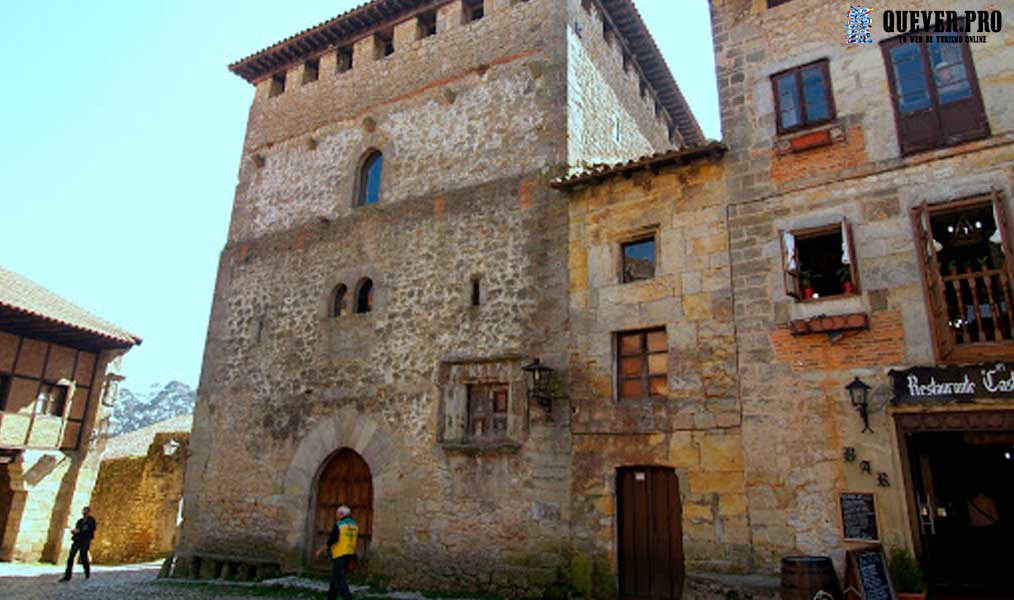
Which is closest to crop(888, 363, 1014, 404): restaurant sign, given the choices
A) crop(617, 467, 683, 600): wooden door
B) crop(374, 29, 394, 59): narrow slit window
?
crop(617, 467, 683, 600): wooden door

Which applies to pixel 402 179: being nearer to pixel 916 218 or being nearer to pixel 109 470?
pixel 916 218

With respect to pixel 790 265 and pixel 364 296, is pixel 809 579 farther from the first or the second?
pixel 364 296

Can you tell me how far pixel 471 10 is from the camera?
14.3 meters

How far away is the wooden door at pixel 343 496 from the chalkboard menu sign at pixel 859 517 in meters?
7.49

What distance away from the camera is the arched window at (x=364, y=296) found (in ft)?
42.8

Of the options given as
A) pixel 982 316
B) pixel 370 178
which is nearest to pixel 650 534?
pixel 982 316

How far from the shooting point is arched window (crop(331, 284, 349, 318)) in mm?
13336

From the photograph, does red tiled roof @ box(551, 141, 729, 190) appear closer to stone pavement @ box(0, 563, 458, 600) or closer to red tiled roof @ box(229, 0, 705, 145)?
red tiled roof @ box(229, 0, 705, 145)

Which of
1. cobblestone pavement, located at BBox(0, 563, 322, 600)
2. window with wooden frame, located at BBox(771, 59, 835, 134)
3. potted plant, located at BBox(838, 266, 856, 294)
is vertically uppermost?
window with wooden frame, located at BBox(771, 59, 835, 134)

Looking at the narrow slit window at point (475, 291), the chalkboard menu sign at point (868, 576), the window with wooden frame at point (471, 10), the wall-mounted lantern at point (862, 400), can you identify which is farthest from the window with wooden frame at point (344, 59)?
the chalkboard menu sign at point (868, 576)

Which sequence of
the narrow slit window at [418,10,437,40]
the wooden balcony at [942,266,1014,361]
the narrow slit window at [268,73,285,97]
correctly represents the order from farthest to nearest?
the narrow slit window at [268,73,285,97], the narrow slit window at [418,10,437,40], the wooden balcony at [942,266,1014,361]

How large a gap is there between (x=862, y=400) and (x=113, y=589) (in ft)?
42.0

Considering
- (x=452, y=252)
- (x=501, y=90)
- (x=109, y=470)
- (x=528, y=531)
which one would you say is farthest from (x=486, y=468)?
(x=109, y=470)

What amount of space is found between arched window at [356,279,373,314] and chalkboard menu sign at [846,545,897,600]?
9.15 m
